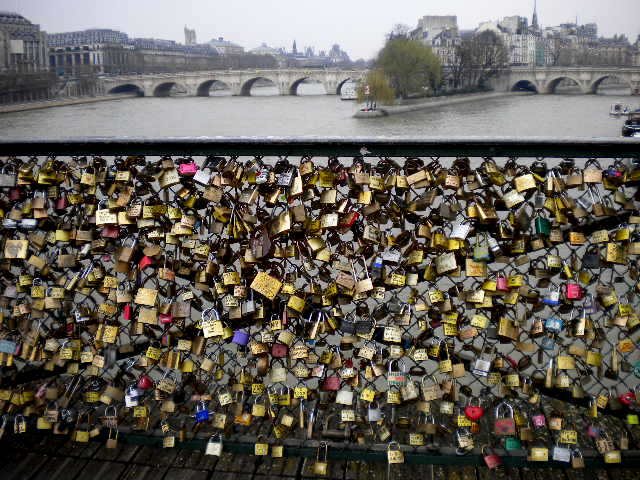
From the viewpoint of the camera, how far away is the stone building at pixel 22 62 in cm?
4422

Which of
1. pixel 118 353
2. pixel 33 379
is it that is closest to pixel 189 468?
pixel 118 353

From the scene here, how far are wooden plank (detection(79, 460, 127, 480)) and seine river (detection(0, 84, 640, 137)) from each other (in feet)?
80.9

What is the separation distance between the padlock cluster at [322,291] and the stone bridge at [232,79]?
2061 inches

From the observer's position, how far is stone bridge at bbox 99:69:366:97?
5306 centimetres

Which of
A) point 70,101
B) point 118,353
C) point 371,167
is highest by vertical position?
point 70,101

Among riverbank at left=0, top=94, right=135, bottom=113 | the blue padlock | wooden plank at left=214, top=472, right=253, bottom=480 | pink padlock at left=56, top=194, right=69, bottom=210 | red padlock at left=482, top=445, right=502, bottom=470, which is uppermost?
riverbank at left=0, top=94, right=135, bottom=113

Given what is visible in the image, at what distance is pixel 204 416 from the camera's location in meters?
1.91

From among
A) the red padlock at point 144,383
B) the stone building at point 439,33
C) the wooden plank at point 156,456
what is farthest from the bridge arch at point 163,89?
the wooden plank at point 156,456

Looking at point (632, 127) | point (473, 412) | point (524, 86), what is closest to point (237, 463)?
point (473, 412)

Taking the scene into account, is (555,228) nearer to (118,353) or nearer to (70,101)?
(118,353)

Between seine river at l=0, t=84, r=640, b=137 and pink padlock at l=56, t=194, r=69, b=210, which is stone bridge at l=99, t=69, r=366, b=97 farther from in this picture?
pink padlock at l=56, t=194, r=69, b=210

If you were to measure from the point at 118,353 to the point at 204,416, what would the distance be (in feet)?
1.20

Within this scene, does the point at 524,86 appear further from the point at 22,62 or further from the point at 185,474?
the point at 185,474

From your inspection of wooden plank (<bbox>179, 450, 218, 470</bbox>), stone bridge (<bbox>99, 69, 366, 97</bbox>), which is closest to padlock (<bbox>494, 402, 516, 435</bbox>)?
wooden plank (<bbox>179, 450, 218, 470</bbox>)
